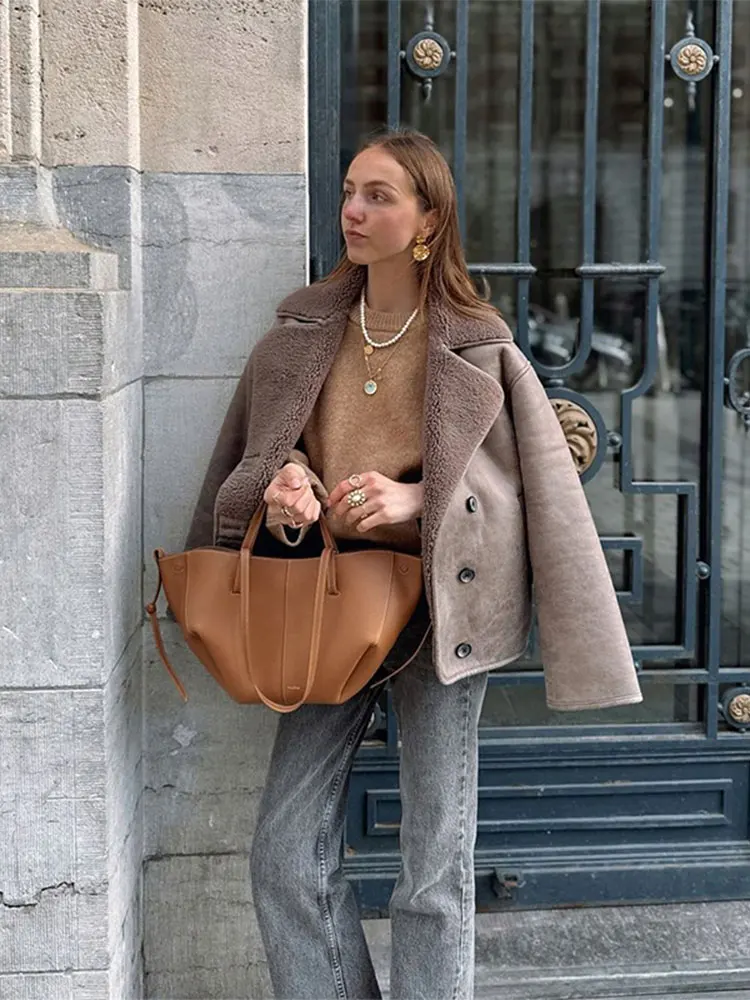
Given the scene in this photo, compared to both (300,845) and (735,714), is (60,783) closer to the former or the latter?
(300,845)

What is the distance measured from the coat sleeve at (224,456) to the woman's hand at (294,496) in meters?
0.39

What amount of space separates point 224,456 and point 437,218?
72 cm

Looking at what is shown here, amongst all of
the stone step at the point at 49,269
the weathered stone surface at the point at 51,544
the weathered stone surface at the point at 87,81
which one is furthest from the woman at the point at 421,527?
the weathered stone surface at the point at 87,81

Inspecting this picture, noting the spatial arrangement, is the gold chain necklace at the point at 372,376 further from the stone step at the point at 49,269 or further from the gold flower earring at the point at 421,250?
the stone step at the point at 49,269

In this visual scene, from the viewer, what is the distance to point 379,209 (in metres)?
2.88

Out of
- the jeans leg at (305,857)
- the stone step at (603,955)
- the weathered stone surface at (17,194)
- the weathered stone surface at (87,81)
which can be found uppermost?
the weathered stone surface at (87,81)

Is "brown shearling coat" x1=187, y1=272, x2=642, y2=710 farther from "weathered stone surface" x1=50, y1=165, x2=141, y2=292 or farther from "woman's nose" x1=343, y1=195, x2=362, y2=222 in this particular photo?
"weathered stone surface" x1=50, y1=165, x2=141, y2=292

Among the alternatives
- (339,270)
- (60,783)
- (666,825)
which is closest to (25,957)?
(60,783)

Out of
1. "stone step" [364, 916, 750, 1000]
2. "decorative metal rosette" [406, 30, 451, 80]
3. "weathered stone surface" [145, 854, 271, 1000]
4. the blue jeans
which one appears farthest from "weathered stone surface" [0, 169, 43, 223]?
"stone step" [364, 916, 750, 1000]

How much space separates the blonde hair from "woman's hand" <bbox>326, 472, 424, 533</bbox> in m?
0.43

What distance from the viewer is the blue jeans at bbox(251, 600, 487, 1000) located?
2949 mm

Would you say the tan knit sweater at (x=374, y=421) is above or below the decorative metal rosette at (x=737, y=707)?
above

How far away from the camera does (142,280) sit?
3.33 metres

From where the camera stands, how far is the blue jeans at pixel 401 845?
2.95 metres
